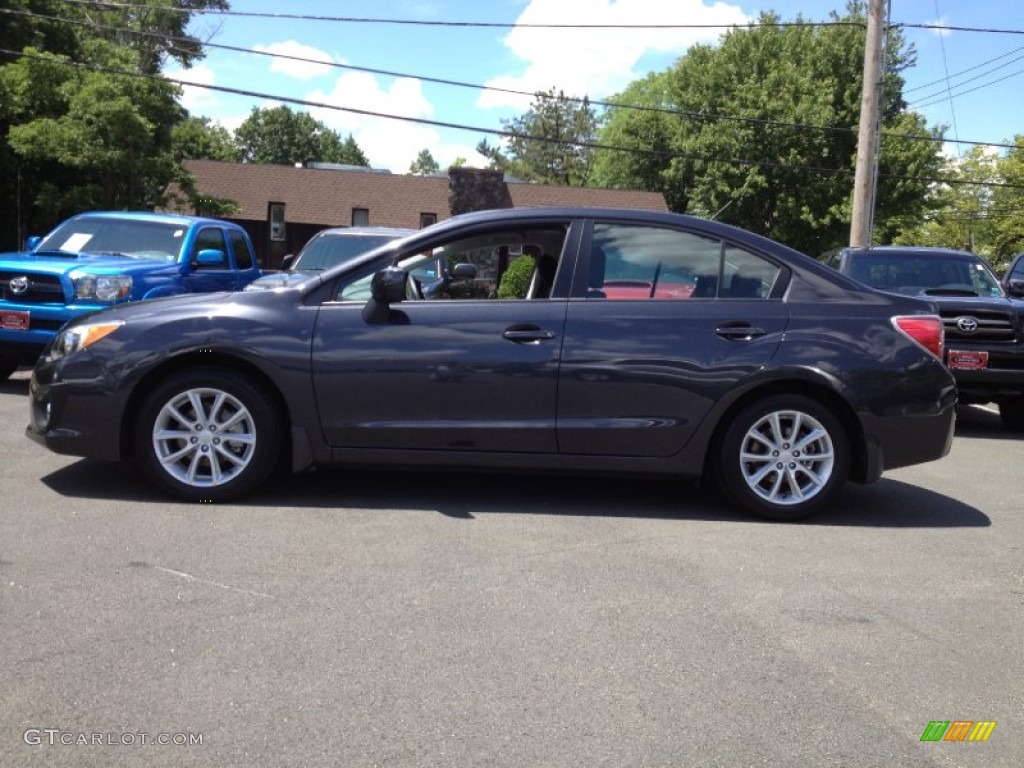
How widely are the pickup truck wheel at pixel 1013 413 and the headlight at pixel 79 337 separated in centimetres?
843

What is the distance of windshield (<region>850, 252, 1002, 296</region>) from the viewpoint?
10484 millimetres

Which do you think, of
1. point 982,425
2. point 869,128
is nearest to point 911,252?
point 982,425

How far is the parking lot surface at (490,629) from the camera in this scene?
Result: 10.2ft

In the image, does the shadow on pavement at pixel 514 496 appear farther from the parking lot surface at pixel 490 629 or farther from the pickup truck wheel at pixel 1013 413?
the pickup truck wheel at pixel 1013 413

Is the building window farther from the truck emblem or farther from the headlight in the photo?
the headlight

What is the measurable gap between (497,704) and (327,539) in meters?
1.99

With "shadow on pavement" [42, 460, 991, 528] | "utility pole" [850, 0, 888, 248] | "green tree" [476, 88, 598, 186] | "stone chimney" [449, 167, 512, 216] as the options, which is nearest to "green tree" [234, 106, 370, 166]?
"green tree" [476, 88, 598, 186]

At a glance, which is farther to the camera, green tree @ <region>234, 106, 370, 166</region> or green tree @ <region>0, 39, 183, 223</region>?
green tree @ <region>234, 106, 370, 166</region>

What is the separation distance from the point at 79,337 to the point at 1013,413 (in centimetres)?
880

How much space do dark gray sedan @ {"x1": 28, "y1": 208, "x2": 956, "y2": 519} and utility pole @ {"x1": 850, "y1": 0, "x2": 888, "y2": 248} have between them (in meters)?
13.1

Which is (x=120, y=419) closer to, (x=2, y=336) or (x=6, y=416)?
(x=6, y=416)

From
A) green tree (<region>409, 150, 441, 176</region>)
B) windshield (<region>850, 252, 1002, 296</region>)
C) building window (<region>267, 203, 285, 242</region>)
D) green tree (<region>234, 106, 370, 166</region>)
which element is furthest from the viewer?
green tree (<region>409, 150, 441, 176</region>)

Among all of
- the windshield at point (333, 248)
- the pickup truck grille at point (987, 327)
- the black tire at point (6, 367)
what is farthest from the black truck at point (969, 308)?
the black tire at point (6, 367)

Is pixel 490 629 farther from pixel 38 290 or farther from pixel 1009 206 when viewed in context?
pixel 1009 206
